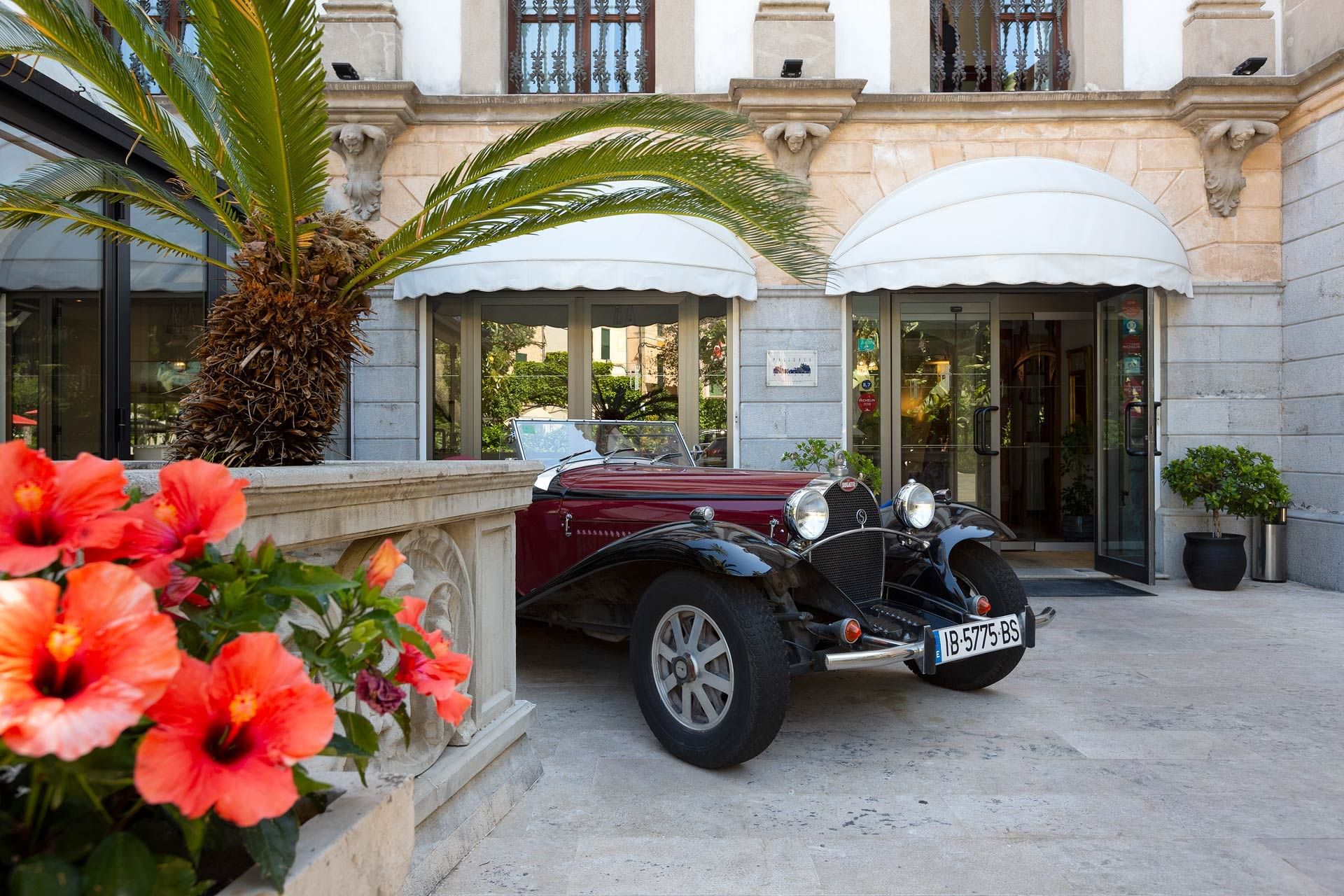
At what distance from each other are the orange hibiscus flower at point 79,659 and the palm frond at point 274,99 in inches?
89.6

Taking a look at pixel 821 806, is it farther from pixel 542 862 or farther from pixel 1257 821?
pixel 1257 821

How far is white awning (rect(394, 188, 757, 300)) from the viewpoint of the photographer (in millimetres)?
6836

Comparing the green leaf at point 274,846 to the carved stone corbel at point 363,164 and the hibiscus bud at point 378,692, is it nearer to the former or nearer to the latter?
the hibiscus bud at point 378,692

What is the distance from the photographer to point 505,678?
9.65 feet

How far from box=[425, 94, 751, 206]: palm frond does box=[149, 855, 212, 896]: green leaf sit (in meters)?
2.97

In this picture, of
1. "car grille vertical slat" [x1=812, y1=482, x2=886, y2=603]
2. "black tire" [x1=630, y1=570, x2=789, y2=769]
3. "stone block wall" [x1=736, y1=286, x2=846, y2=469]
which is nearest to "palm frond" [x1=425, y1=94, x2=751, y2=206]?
"car grille vertical slat" [x1=812, y1=482, x2=886, y2=603]

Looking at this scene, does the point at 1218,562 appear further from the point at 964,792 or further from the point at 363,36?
the point at 363,36

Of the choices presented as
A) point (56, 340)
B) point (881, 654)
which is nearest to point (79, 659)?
point (881, 654)

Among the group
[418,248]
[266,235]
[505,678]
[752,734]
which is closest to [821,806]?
[752,734]

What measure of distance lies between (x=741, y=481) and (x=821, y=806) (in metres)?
1.55

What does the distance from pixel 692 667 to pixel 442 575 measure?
3.57ft

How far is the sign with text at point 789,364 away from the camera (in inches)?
300

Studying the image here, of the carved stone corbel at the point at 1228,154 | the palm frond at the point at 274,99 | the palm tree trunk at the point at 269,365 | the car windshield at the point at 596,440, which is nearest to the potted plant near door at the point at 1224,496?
the carved stone corbel at the point at 1228,154

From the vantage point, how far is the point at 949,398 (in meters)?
8.45
